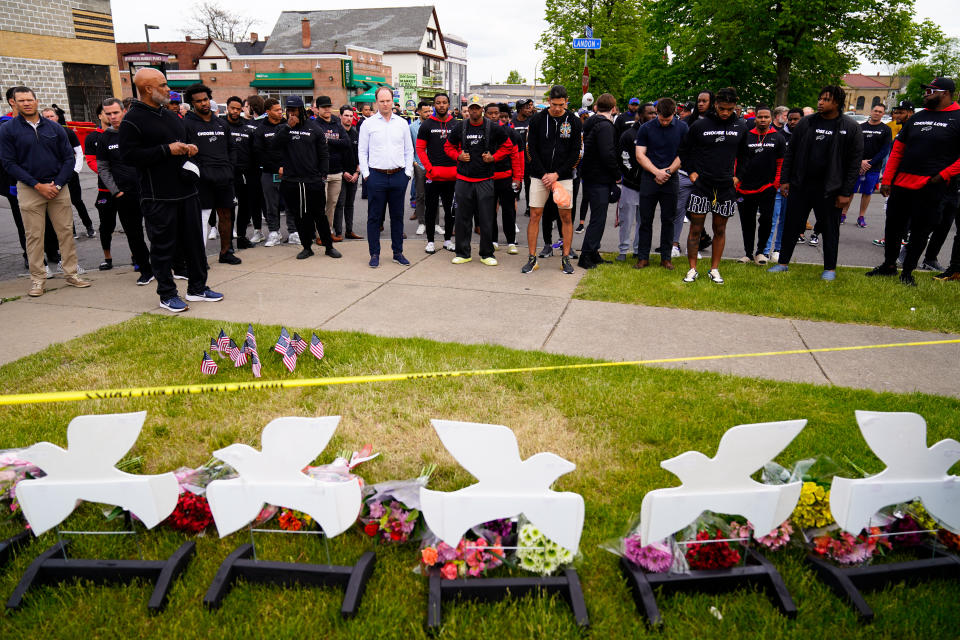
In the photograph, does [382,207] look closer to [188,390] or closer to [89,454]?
[188,390]

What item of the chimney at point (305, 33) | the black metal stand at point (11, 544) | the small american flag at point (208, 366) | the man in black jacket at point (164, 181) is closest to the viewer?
the black metal stand at point (11, 544)

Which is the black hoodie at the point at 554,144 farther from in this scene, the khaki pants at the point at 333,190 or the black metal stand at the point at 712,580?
the black metal stand at the point at 712,580

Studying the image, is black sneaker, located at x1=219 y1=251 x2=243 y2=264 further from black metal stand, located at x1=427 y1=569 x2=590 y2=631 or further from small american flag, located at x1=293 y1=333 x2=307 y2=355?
black metal stand, located at x1=427 y1=569 x2=590 y2=631

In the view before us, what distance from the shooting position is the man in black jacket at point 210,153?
7.52 m

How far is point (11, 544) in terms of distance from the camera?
9.11 feet

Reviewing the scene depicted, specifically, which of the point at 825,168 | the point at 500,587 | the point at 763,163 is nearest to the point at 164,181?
the point at 500,587

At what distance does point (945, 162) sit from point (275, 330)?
7.67m

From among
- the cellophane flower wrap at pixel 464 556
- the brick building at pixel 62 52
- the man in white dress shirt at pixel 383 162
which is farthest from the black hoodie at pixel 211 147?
the brick building at pixel 62 52

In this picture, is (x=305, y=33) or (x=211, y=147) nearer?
(x=211, y=147)

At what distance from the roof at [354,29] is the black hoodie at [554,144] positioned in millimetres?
64447

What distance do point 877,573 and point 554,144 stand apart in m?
5.99

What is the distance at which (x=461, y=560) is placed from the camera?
2.58m

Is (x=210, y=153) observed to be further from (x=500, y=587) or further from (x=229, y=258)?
(x=500, y=587)

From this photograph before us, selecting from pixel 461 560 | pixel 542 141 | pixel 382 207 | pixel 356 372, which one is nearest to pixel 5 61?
pixel 382 207
